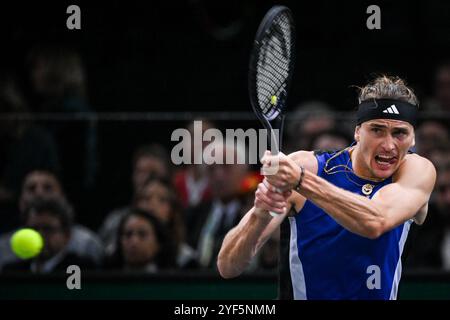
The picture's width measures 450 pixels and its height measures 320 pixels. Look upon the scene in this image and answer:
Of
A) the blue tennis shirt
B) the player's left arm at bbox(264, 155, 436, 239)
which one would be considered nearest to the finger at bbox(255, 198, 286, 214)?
the player's left arm at bbox(264, 155, 436, 239)

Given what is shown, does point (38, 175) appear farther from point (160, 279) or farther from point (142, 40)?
point (142, 40)

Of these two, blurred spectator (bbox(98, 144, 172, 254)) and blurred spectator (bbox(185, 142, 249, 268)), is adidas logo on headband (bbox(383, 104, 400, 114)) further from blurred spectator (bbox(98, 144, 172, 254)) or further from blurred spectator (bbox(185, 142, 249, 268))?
blurred spectator (bbox(98, 144, 172, 254))

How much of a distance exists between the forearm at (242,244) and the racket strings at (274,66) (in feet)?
1.91

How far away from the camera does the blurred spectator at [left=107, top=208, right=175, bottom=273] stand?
28.1 ft

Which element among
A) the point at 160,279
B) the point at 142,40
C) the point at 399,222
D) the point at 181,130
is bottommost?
the point at 160,279

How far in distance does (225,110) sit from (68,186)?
2792mm

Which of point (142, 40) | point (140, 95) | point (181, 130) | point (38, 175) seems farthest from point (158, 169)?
point (142, 40)

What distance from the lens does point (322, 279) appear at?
229 inches

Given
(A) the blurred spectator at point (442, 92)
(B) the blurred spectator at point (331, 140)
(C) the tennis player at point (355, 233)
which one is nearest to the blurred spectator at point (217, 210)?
(B) the blurred spectator at point (331, 140)

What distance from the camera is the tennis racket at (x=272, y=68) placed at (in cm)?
531

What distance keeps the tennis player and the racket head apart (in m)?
0.41

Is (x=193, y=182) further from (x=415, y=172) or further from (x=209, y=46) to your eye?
(x=415, y=172)

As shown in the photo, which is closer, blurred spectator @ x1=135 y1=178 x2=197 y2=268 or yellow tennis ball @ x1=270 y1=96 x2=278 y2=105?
yellow tennis ball @ x1=270 y1=96 x2=278 y2=105

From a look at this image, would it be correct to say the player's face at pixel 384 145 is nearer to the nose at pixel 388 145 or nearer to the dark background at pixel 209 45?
the nose at pixel 388 145
